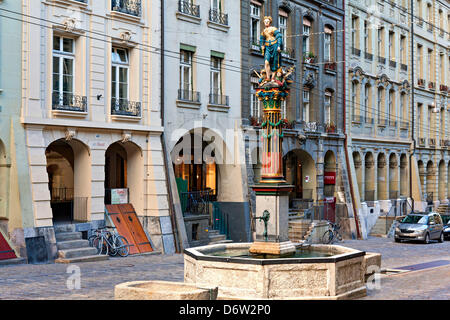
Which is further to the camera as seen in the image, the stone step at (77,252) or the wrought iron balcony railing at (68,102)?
the wrought iron balcony railing at (68,102)

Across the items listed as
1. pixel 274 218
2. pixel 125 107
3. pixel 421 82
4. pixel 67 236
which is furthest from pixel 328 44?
pixel 274 218

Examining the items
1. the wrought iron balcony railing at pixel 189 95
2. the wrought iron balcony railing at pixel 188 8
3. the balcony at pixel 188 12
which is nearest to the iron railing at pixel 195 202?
the wrought iron balcony railing at pixel 189 95

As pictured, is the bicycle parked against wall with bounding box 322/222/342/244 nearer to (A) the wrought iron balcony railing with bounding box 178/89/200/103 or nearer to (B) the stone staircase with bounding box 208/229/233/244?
(B) the stone staircase with bounding box 208/229/233/244

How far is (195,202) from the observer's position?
91.2 feet

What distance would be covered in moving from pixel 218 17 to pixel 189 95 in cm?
403

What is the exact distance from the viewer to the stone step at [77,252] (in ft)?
67.2

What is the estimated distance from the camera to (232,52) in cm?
2942

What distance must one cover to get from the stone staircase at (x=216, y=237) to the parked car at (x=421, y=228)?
1067 centimetres

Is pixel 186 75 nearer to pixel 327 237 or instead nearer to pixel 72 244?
pixel 72 244

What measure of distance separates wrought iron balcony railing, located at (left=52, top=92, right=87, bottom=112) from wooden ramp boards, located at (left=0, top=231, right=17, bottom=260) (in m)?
4.62

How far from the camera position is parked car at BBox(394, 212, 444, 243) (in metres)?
33.2

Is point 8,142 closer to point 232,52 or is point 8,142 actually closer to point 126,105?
point 126,105

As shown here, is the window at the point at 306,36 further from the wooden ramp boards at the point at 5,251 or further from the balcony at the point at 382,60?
the wooden ramp boards at the point at 5,251

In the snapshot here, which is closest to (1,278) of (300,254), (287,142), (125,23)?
(300,254)
